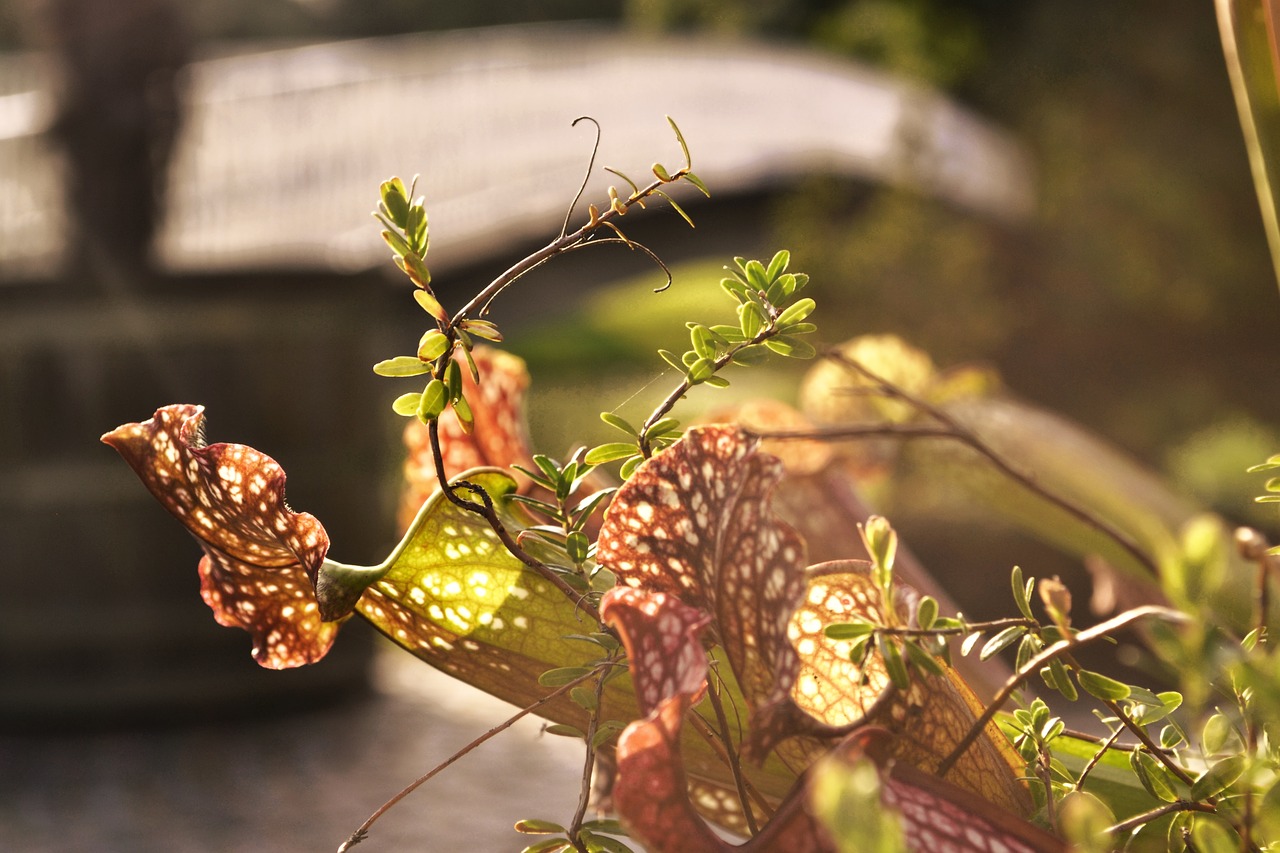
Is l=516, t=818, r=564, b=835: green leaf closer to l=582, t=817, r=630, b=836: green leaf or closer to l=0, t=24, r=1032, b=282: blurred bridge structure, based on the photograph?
l=582, t=817, r=630, b=836: green leaf

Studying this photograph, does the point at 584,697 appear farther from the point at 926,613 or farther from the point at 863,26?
the point at 863,26

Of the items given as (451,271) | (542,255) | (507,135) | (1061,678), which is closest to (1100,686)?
(1061,678)

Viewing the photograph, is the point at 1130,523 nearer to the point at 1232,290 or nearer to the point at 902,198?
the point at 902,198

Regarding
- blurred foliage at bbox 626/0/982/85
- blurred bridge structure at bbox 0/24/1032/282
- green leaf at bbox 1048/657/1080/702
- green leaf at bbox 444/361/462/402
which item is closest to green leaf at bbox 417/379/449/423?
green leaf at bbox 444/361/462/402

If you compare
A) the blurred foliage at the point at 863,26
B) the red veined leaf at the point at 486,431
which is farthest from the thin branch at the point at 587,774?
the blurred foliage at the point at 863,26

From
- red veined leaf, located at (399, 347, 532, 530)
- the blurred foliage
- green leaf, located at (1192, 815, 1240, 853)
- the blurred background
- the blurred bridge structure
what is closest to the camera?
green leaf, located at (1192, 815, 1240, 853)
